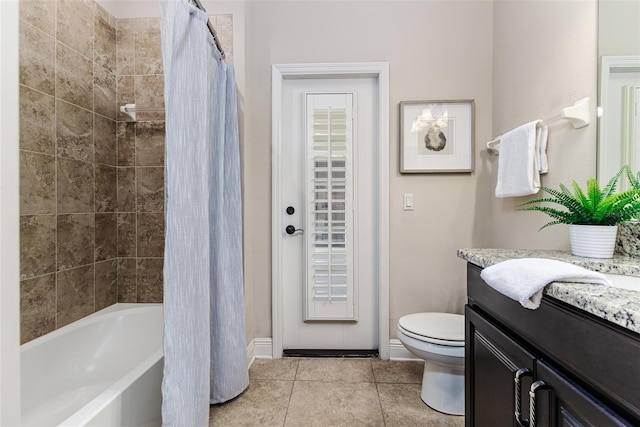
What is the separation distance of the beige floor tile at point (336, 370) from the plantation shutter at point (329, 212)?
0.28 meters

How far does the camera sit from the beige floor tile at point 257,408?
1.51 m

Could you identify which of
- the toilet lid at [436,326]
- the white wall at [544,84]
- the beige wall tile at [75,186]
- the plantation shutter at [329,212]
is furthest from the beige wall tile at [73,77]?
the white wall at [544,84]

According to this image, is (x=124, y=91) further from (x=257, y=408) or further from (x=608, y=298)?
(x=608, y=298)

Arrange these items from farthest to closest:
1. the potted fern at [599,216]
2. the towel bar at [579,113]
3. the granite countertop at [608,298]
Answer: the towel bar at [579,113] < the potted fern at [599,216] < the granite countertop at [608,298]

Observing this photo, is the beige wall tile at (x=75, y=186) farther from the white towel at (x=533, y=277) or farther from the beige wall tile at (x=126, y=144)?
the white towel at (x=533, y=277)

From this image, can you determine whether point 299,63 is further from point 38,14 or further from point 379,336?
point 379,336

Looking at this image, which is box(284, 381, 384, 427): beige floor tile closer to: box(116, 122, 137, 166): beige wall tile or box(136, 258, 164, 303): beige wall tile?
box(136, 258, 164, 303): beige wall tile

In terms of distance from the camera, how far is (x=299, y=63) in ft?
6.93

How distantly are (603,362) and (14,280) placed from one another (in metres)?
1.13

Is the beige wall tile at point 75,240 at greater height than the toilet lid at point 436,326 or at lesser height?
greater

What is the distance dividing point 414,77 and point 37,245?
2318mm

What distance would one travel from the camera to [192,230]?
1243 millimetres

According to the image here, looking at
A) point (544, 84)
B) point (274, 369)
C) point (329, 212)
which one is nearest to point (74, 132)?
point (329, 212)

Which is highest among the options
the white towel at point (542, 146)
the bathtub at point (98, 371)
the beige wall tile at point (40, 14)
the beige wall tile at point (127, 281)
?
the beige wall tile at point (40, 14)
